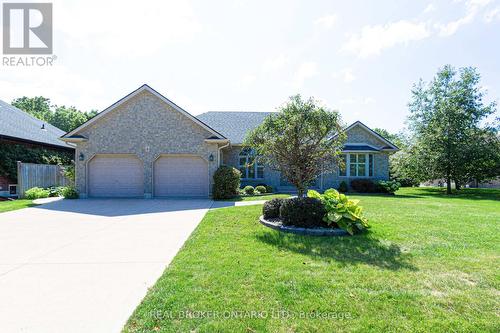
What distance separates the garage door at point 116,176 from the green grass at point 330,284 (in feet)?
35.1

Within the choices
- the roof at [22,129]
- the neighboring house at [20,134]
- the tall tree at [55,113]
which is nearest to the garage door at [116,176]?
the neighboring house at [20,134]

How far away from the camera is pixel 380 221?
8586mm

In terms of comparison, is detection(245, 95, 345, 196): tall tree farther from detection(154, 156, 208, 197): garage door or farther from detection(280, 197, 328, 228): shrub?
detection(154, 156, 208, 197): garage door

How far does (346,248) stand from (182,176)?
39.3 ft

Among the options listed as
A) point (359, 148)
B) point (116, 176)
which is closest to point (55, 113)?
point (116, 176)

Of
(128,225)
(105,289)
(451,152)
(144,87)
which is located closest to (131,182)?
(144,87)

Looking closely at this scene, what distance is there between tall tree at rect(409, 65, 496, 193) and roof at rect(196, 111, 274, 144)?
15.8 m

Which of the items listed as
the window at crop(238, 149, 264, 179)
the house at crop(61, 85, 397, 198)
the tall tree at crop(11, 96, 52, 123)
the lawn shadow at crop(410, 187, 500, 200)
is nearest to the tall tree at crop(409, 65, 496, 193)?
the lawn shadow at crop(410, 187, 500, 200)

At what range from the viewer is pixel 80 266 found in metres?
4.78

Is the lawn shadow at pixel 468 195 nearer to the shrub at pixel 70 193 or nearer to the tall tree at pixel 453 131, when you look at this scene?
the tall tree at pixel 453 131

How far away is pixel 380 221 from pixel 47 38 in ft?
58.9

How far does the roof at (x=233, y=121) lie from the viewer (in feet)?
69.6

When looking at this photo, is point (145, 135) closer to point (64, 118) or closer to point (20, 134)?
point (20, 134)

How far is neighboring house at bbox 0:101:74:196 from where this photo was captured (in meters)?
17.5
